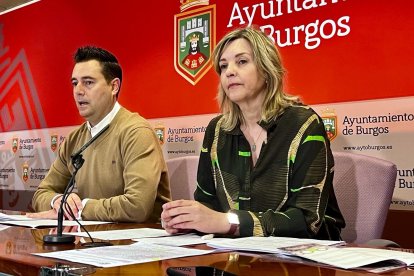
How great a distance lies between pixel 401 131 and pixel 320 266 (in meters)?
1.85

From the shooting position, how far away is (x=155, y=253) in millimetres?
1205

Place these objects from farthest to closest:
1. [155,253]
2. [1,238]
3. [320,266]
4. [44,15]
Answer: [44,15]
[1,238]
[155,253]
[320,266]

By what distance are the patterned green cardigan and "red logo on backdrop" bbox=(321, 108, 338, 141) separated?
101 centimetres

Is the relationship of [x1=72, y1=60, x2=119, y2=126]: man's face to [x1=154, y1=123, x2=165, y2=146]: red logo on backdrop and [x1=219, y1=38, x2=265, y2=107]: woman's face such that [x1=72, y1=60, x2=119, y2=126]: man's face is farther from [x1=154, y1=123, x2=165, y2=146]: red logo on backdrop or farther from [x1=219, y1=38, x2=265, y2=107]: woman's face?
[x1=154, y1=123, x2=165, y2=146]: red logo on backdrop

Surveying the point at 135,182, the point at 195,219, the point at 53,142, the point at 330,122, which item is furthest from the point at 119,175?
the point at 53,142

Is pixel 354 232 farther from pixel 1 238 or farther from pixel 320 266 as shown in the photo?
pixel 1 238

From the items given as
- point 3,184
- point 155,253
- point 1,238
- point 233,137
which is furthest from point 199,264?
point 3,184

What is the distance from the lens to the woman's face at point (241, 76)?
2.09 meters

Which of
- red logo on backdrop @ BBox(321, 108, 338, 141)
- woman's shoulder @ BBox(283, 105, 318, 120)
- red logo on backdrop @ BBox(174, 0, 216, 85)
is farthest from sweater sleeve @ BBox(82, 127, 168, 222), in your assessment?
red logo on backdrop @ BBox(174, 0, 216, 85)

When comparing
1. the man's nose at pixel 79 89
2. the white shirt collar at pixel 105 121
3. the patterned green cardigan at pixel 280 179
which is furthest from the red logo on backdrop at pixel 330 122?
the man's nose at pixel 79 89

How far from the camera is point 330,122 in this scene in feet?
9.87

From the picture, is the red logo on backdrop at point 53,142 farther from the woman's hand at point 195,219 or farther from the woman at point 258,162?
the woman's hand at point 195,219

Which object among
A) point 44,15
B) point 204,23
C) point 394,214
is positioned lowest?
point 394,214

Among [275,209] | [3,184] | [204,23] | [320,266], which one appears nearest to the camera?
[320,266]
